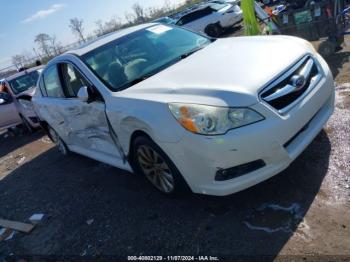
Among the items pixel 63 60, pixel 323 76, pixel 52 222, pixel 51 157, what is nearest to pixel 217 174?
pixel 323 76

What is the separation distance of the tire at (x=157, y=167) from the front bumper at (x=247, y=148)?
14 centimetres

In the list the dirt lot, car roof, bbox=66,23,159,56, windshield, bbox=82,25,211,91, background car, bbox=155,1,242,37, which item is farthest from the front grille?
background car, bbox=155,1,242,37

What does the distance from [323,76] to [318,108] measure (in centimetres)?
38

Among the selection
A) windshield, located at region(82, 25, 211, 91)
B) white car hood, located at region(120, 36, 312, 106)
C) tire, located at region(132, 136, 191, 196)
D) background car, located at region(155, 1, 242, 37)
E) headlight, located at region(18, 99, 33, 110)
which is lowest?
background car, located at region(155, 1, 242, 37)

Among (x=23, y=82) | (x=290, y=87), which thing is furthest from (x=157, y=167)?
(x=23, y=82)

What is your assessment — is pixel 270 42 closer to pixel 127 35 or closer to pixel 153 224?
pixel 127 35

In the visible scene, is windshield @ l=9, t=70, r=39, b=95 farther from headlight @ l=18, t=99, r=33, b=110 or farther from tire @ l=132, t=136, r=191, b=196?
tire @ l=132, t=136, r=191, b=196

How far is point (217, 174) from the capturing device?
10.8ft

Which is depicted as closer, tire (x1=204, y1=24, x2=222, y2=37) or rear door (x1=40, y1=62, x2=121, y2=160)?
rear door (x1=40, y1=62, x2=121, y2=160)

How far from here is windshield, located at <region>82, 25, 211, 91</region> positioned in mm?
4340

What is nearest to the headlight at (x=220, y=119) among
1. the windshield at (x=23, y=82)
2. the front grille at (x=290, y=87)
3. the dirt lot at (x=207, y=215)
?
the front grille at (x=290, y=87)

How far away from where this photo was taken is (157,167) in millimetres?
3889

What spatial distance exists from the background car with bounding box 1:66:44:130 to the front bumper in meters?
6.80

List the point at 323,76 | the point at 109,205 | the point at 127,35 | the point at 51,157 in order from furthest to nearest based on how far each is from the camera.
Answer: the point at 51,157
the point at 127,35
the point at 109,205
the point at 323,76
